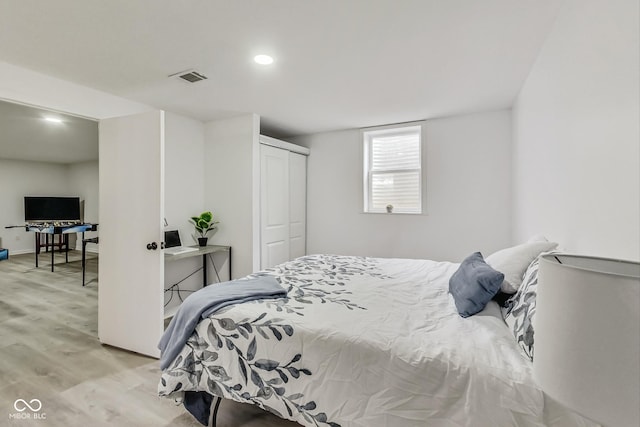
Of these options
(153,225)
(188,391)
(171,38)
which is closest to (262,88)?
(171,38)

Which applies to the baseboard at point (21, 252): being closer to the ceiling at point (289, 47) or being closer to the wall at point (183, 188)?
the wall at point (183, 188)

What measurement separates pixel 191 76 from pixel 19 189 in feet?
26.1

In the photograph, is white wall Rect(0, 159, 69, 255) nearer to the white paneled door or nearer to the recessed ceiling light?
the white paneled door

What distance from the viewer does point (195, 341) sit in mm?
1647

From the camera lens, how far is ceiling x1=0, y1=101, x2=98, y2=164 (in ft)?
12.9

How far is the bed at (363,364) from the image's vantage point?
42.9 inches

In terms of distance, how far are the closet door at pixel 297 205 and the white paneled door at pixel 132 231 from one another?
199cm

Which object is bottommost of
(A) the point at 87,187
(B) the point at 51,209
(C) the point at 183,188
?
(B) the point at 51,209

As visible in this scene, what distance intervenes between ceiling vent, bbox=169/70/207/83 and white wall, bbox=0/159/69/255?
7.80 m

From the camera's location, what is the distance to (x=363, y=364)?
1288mm

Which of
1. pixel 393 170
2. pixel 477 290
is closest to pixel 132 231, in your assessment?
pixel 477 290

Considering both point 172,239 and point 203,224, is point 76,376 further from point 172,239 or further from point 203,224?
point 203,224

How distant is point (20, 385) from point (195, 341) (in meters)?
1.62

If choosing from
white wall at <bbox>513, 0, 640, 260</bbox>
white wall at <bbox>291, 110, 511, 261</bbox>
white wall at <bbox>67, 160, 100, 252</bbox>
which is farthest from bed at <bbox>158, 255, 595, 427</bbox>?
white wall at <bbox>67, 160, 100, 252</bbox>
